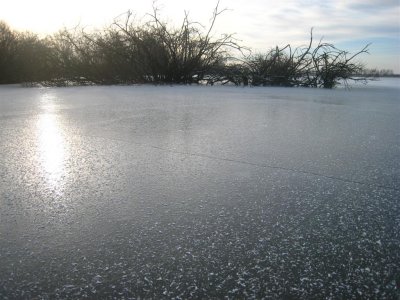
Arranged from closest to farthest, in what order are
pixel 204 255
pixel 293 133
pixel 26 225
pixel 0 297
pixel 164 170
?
1. pixel 0 297
2. pixel 204 255
3. pixel 26 225
4. pixel 164 170
5. pixel 293 133

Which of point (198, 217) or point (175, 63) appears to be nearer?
point (198, 217)

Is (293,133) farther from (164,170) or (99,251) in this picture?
(99,251)

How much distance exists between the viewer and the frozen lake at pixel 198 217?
0.80 meters

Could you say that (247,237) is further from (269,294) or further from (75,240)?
(75,240)

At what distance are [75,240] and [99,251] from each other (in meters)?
0.10

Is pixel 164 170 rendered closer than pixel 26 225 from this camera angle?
No

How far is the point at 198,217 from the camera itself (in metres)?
1.12

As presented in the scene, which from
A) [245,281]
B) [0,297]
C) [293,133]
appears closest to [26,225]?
[0,297]

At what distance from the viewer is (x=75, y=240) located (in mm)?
973

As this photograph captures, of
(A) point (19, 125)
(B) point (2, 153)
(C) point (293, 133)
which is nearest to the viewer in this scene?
(B) point (2, 153)

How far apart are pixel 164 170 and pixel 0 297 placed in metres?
0.91

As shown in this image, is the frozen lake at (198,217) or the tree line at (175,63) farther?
the tree line at (175,63)

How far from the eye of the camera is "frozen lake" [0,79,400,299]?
80cm

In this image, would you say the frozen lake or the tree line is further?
the tree line
